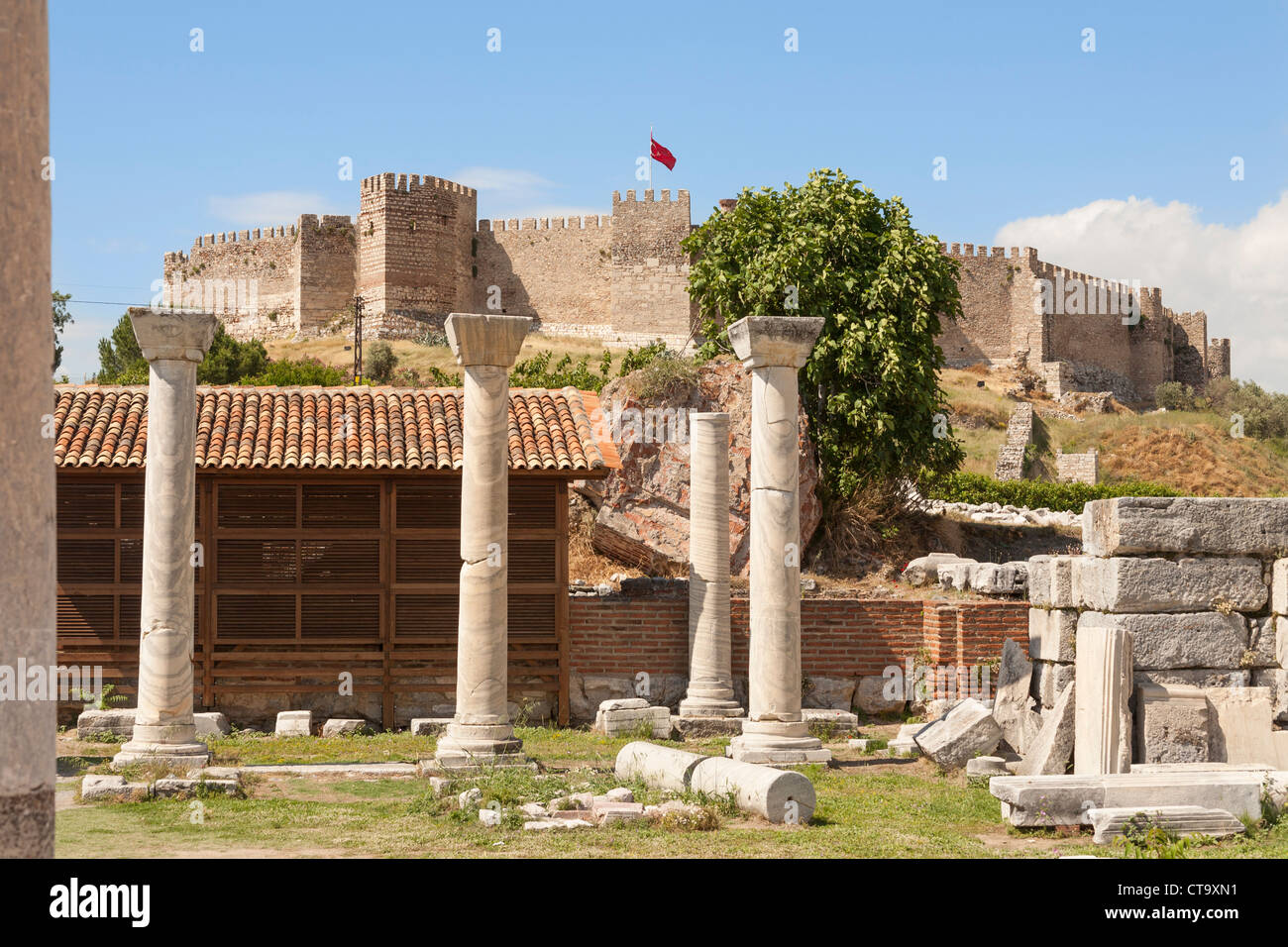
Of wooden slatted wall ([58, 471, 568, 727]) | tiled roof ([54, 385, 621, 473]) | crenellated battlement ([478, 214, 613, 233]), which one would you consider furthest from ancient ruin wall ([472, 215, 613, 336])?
wooden slatted wall ([58, 471, 568, 727])

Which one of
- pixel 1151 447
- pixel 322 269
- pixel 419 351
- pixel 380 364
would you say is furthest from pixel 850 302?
pixel 322 269

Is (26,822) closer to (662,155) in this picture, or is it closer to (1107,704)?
(1107,704)

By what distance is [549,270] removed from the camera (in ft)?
201

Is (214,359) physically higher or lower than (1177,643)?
higher

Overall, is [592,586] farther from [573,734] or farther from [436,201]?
[436,201]

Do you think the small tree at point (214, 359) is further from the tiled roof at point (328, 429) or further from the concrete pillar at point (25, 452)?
the concrete pillar at point (25, 452)

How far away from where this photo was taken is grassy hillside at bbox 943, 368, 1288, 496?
42.8 m

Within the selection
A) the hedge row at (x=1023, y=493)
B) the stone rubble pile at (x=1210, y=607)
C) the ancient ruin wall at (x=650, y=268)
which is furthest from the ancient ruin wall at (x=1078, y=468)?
the stone rubble pile at (x=1210, y=607)

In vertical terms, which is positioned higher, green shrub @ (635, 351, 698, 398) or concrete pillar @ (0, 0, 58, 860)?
green shrub @ (635, 351, 698, 398)

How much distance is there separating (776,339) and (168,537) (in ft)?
20.2

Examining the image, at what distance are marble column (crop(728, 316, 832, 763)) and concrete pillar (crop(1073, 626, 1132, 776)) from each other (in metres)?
2.80

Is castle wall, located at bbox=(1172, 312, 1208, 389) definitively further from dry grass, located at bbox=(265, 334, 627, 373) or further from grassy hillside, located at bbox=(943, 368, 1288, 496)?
dry grass, located at bbox=(265, 334, 627, 373)

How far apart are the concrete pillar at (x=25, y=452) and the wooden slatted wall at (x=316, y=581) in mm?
12646

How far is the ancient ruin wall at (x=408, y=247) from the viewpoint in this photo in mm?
57406
